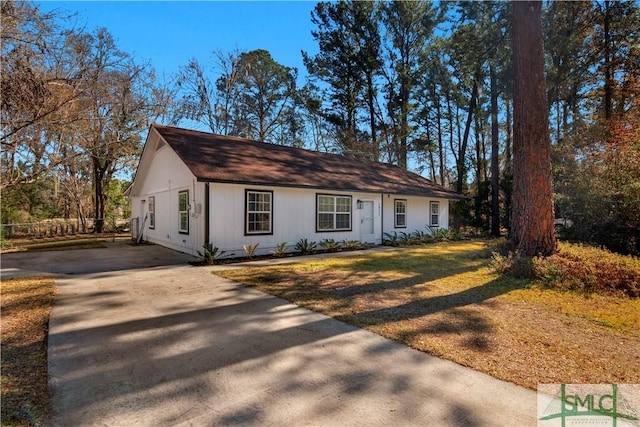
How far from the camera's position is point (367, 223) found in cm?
1491

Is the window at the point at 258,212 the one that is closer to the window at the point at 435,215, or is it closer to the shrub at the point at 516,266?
the shrub at the point at 516,266

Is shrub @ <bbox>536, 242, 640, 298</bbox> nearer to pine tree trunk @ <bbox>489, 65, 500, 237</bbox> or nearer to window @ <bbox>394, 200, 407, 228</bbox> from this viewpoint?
window @ <bbox>394, 200, 407, 228</bbox>

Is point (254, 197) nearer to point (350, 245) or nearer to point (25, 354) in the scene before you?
point (350, 245)

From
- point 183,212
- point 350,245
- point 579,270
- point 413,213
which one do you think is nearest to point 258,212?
point 183,212

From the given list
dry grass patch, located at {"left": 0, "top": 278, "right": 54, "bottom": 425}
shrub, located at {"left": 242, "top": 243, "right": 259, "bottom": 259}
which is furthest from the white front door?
dry grass patch, located at {"left": 0, "top": 278, "right": 54, "bottom": 425}

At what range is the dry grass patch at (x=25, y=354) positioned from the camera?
8.55 ft

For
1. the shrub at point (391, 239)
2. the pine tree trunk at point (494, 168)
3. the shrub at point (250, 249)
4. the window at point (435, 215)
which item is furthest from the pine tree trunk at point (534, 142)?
the pine tree trunk at point (494, 168)

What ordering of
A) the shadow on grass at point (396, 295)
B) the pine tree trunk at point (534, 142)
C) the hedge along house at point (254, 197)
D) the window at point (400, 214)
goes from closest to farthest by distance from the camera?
the shadow on grass at point (396, 295), the pine tree trunk at point (534, 142), the hedge along house at point (254, 197), the window at point (400, 214)

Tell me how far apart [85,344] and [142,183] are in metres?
14.0

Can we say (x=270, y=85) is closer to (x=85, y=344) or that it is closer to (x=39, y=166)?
(x=39, y=166)

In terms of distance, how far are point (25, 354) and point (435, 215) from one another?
17.8 metres

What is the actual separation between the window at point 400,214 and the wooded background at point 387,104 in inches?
268

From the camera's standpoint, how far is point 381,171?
18.7 m

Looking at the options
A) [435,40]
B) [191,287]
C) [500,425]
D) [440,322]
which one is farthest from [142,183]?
[435,40]
